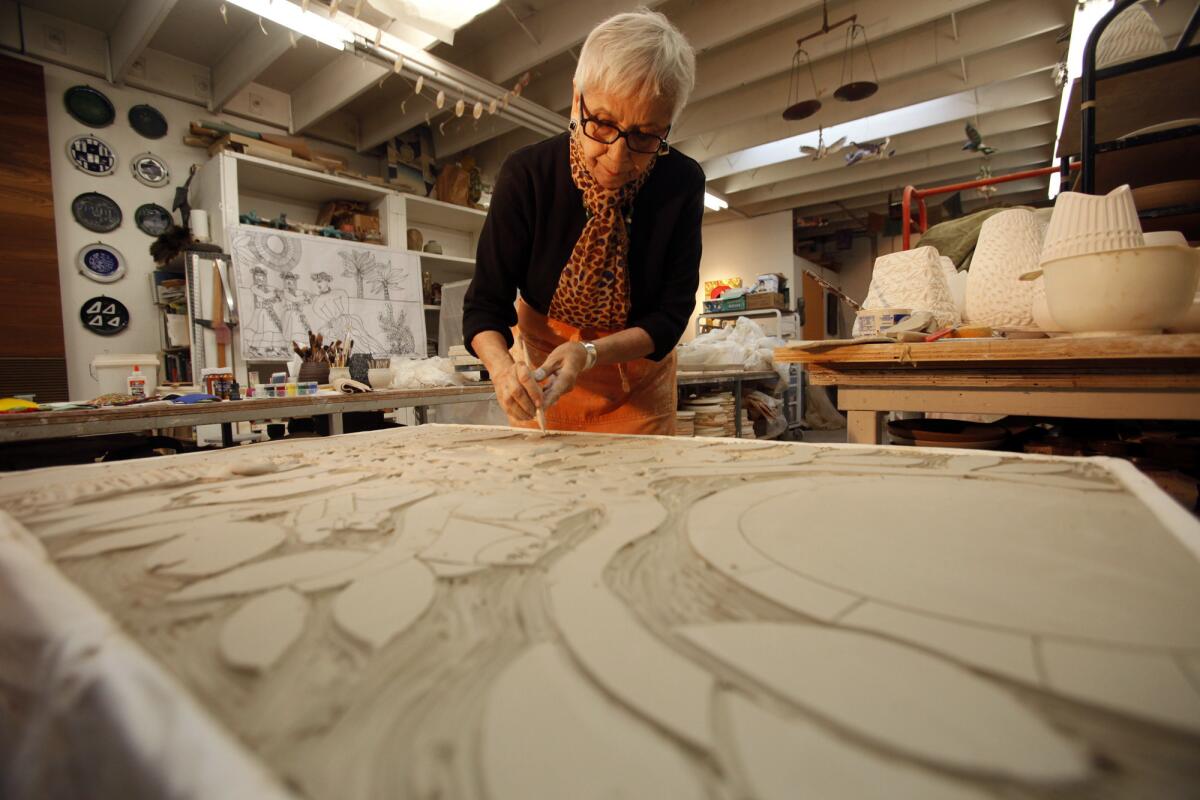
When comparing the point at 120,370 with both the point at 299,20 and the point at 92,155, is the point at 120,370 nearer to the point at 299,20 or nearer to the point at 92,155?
the point at 92,155

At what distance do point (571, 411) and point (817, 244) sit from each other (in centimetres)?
948

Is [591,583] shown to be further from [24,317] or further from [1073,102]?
[24,317]

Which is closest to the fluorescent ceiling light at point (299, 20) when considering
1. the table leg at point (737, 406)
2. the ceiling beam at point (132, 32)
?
the ceiling beam at point (132, 32)

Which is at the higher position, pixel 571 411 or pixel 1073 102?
pixel 1073 102

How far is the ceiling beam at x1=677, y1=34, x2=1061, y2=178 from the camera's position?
397 centimetres

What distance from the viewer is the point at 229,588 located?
41 centimetres

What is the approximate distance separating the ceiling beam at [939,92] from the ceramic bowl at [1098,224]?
416 cm

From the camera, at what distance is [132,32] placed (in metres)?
3.14

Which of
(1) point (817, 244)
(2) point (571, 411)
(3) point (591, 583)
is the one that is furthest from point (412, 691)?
(1) point (817, 244)

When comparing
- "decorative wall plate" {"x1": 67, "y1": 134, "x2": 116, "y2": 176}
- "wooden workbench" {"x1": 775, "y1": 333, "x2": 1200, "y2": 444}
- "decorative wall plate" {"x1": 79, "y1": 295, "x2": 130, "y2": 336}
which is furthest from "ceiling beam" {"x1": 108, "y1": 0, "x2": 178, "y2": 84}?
"wooden workbench" {"x1": 775, "y1": 333, "x2": 1200, "y2": 444}

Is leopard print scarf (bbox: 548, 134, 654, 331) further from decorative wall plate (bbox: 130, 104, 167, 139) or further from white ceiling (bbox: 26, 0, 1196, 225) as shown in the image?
decorative wall plate (bbox: 130, 104, 167, 139)

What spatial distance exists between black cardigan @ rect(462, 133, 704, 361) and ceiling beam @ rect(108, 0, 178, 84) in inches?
113

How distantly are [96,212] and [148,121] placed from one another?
0.73 meters

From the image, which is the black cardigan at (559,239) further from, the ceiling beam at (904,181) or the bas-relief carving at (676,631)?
the ceiling beam at (904,181)
